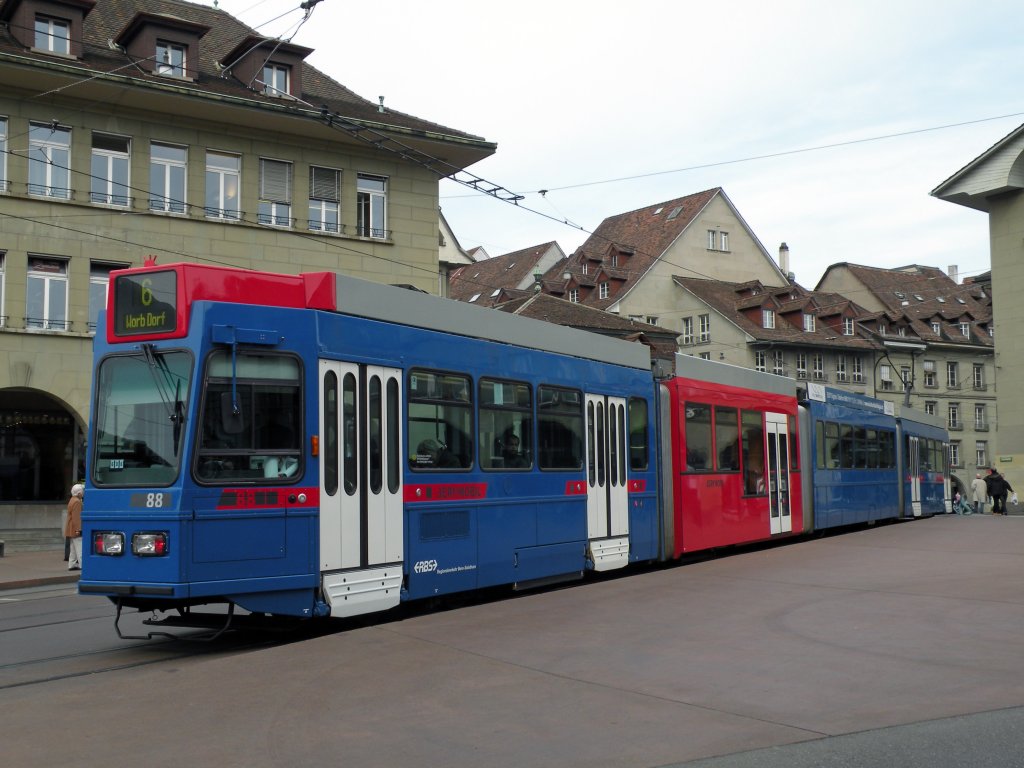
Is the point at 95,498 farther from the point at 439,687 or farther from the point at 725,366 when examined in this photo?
the point at 725,366

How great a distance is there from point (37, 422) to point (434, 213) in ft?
36.7

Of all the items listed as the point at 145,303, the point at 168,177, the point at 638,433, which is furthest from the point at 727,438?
the point at 168,177

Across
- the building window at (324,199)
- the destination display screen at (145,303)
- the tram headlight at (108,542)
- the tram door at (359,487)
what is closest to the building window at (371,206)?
the building window at (324,199)

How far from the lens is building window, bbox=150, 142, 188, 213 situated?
2683 centimetres

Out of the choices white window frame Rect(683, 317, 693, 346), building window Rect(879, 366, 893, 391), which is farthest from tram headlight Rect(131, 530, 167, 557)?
building window Rect(879, 366, 893, 391)

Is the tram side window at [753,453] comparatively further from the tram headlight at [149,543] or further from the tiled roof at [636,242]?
the tiled roof at [636,242]

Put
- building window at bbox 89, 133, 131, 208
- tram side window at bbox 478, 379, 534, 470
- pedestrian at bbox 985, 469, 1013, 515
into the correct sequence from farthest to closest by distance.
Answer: pedestrian at bbox 985, 469, 1013, 515, building window at bbox 89, 133, 131, 208, tram side window at bbox 478, 379, 534, 470

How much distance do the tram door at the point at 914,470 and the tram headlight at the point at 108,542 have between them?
24744mm

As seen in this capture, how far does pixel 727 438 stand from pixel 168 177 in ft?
50.7

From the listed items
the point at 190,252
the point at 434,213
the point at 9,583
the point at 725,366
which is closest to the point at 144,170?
the point at 190,252

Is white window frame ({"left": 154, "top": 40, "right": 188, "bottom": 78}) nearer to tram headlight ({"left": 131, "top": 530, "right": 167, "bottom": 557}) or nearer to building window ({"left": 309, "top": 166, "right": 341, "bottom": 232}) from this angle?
building window ({"left": 309, "top": 166, "right": 341, "bottom": 232})

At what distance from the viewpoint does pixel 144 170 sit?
26594mm

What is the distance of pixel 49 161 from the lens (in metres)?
25.4

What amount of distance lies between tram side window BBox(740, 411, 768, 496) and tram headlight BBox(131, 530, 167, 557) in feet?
38.2
